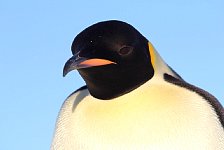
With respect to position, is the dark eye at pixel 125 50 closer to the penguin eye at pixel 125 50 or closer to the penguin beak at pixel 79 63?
the penguin eye at pixel 125 50

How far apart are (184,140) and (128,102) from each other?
443mm

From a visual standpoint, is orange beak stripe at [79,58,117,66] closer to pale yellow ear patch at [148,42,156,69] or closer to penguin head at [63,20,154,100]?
penguin head at [63,20,154,100]

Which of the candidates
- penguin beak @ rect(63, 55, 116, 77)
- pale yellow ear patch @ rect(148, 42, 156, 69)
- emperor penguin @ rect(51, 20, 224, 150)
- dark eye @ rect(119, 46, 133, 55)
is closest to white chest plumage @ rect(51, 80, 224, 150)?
emperor penguin @ rect(51, 20, 224, 150)

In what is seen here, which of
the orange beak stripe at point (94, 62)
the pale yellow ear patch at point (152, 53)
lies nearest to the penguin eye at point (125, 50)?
the orange beak stripe at point (94, 62)

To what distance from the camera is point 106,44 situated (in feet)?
11.9

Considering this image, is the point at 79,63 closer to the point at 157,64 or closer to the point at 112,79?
the point at 112,79

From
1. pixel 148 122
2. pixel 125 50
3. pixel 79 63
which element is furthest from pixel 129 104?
pixel 79 63

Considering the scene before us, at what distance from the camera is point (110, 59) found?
3.63m

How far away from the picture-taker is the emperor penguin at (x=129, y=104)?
364 centimetres

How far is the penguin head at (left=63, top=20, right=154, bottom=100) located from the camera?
11.7ft

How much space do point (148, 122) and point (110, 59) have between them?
489 millimetres

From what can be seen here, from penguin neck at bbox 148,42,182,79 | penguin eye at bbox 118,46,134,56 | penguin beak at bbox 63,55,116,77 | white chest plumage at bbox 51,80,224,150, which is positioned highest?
penguin beak at bbox 63,55,116,77

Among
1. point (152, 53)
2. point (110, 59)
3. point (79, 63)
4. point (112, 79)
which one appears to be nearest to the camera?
point (79, 63)

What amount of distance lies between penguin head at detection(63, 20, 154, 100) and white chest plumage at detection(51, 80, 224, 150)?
0.30 feet
